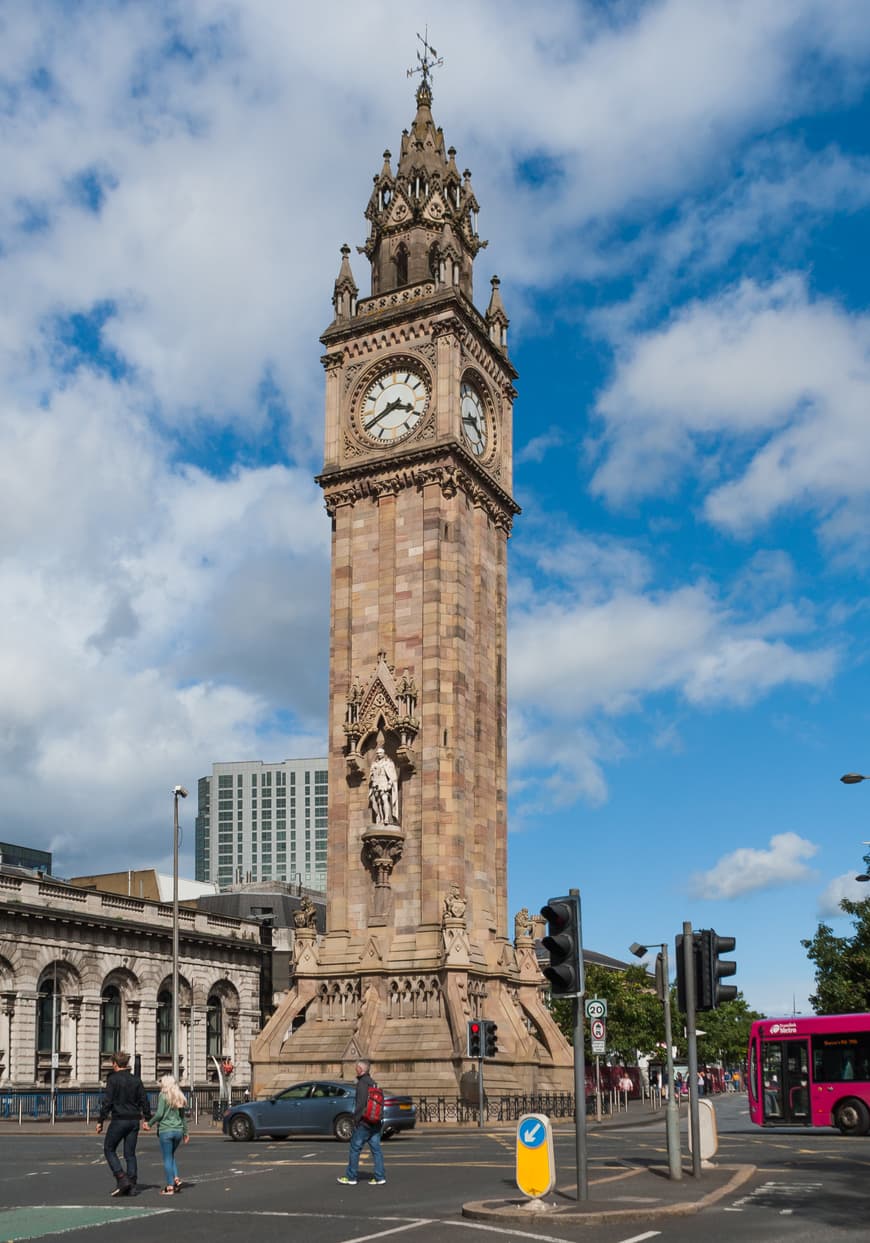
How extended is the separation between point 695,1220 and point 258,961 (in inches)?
2258

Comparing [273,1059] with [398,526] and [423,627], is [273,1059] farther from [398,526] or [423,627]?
[398,526]

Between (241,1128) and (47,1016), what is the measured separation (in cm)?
2308

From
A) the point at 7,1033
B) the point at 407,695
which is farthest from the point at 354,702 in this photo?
the point at 7,1033

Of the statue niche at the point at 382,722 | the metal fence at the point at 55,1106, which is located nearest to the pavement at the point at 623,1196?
the statue niche at the point at 382,722

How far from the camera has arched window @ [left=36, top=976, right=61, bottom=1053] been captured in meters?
54.9

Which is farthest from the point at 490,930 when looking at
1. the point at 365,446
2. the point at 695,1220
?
the point at 695,1220

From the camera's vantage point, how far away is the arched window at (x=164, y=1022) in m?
62.8

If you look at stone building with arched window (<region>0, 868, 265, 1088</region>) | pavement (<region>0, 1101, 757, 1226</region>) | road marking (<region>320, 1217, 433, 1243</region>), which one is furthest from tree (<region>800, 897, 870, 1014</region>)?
road marking (<region>320, 1217, 433, 1243</region>)

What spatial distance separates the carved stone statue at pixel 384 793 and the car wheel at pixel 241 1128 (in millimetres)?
16738

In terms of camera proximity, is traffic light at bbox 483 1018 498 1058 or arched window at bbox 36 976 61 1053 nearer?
traffic light at bbox 483 1018 498 1058

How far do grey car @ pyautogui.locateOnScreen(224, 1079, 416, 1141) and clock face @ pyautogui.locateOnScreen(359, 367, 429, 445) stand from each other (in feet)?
95.2

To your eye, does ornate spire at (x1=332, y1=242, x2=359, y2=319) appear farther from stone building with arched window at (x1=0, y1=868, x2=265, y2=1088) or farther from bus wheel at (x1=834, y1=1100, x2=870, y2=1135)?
bus wheel at (x1=834, y1=1100, x2=870, y2=1135)

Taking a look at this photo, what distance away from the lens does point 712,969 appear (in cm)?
2041

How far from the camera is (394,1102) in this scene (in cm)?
3388
